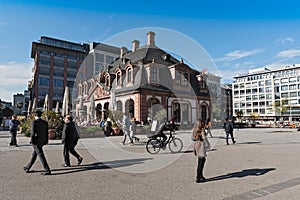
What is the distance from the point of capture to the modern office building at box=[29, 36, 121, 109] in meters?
68.7

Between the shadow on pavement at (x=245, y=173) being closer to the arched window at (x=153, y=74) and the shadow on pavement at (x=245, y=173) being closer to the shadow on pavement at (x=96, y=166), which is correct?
the shadow on pavement at (x=96, y=166)

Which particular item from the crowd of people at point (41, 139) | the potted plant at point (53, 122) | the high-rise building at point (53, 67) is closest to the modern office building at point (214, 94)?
the potted plant at point (53, 122)

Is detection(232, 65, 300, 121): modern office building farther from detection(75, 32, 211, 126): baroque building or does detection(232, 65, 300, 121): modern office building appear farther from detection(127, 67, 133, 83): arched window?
detection(127, 67, 133, 83): arched window

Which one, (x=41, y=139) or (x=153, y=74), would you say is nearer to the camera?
(x=41, y=139)

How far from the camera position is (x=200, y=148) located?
6297 millimetres

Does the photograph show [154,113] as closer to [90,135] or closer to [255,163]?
[90,135]

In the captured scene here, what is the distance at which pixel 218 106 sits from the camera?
49.9 m

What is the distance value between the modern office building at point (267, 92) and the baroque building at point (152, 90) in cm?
6087

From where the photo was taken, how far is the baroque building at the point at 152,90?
29156 mm

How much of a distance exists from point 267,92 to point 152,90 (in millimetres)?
83617

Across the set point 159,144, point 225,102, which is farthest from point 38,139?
point 225,102

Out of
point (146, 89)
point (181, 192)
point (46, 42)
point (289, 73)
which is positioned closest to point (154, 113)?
point (146, 89)

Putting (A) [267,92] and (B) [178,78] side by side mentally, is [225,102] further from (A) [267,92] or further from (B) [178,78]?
(A) [267,92]

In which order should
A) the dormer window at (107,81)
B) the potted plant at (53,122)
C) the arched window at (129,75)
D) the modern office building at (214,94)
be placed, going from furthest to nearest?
the modern office building at (214,94)
the dormer window at (107,81)
the arched window at (129,75)
the potted plant at (53,122)
